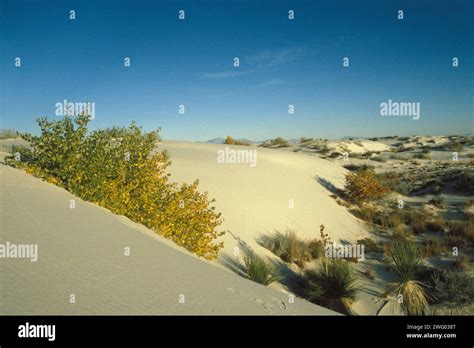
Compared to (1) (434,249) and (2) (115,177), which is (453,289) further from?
(2) (115,177)

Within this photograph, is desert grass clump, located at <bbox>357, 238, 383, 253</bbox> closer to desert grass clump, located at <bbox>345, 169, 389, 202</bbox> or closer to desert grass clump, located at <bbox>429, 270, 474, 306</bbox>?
desert grass clump, located at <bbox>429, 270, 474, 306</bbox>

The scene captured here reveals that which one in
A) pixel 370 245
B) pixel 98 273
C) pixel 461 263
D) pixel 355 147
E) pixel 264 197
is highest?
pixel 355 147

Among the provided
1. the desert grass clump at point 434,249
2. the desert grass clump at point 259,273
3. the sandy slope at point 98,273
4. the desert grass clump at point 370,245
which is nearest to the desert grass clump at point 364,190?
the desert grass clump at point 370,245

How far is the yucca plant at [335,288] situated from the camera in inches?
277

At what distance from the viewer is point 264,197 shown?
44.5ft

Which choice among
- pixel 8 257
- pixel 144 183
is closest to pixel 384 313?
pixel 144 183

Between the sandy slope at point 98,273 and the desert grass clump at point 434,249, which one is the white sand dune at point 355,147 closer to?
the desert grass clump at point 434,249

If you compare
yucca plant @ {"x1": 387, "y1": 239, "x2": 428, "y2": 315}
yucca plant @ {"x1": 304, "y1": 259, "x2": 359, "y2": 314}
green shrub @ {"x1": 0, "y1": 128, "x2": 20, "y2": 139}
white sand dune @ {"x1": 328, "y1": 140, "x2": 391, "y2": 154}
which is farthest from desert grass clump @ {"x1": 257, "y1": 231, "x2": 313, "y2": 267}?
white sand dune @ {"x1": 328, "y1": 140, "x2": 391, "y2": 154}

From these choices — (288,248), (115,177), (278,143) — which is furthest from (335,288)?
(278,143)

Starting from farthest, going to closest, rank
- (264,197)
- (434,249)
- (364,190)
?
1. (364,190)
2. (264,197)
3. (434,249)

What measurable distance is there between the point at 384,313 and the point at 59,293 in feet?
19.7

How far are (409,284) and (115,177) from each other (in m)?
6.39

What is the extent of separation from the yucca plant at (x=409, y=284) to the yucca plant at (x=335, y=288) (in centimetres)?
89

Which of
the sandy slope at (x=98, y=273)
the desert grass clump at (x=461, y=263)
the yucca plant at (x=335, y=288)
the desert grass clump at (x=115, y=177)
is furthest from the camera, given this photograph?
the desert grass clump at (x=461, y=263)
